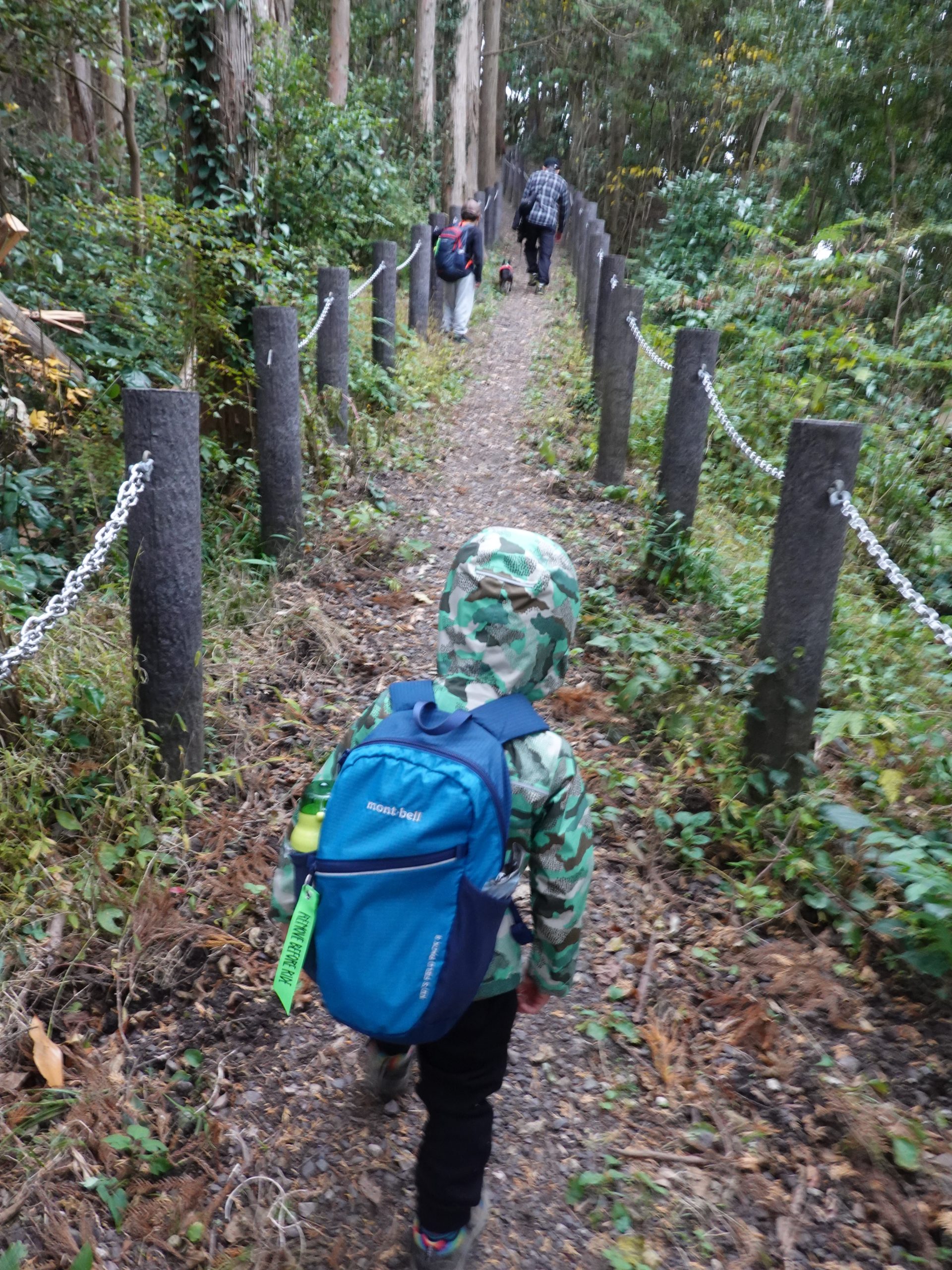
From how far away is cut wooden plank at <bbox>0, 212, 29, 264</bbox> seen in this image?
498 cm

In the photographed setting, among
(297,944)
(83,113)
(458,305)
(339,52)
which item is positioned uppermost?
(339,52)

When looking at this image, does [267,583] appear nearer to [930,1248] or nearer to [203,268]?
[203,268]

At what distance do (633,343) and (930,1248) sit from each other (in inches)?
220

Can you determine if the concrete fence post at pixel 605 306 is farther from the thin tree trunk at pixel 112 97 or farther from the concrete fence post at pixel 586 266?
the thin tree trunk at pixel 112 97

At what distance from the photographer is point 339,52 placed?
13.6 m

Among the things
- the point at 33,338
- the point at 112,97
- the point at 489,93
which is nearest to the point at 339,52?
the point at 112,97

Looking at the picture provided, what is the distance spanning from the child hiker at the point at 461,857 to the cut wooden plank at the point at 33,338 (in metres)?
4.27

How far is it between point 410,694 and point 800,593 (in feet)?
6.16

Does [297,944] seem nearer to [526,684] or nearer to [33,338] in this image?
[526,684]

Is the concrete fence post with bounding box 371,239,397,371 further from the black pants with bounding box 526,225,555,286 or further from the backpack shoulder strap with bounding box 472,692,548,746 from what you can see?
the black pants with bounding box 526,225,555,286

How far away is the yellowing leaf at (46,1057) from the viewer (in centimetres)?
229

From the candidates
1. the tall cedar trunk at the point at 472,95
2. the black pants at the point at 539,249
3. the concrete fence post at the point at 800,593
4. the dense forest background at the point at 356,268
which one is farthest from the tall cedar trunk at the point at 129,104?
the tall cedar trunk at the point at 472,95

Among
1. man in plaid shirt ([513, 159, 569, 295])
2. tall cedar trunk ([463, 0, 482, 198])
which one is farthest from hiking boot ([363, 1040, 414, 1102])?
tall cedar trunk ([463, 0, 482, 198])

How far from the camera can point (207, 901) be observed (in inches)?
117
